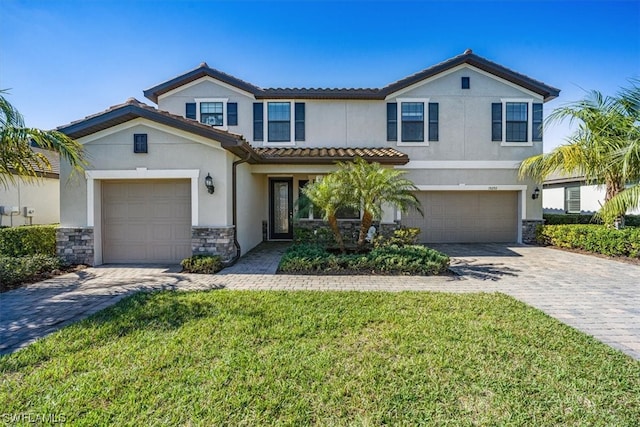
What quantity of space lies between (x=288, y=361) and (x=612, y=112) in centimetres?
1266

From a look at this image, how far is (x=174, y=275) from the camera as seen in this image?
7.91 m

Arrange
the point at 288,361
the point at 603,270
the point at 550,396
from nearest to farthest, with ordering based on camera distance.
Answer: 1. the point at 550,396
2. the point at 288,361
3. the point at 603,270

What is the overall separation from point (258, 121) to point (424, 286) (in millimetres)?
9768

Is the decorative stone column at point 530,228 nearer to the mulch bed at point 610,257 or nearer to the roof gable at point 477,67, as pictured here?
the mulch bed at point 610,257

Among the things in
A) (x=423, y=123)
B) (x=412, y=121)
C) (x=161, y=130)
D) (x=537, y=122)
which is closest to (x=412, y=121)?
(x=412, y=121)

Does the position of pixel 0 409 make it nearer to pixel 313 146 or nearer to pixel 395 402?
pixel 395 402

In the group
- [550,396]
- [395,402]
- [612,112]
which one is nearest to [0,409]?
[395,402]

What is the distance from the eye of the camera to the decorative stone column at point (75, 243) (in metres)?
8.93

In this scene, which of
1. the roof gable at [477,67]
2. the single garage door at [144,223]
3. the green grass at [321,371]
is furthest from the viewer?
the roof gable at [477,67]

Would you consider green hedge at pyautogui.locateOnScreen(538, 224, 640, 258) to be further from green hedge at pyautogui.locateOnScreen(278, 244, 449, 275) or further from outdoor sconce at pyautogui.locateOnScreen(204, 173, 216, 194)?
outdoor sconce at pyautogui.locateOnScreen(204, 173, 216, 194)

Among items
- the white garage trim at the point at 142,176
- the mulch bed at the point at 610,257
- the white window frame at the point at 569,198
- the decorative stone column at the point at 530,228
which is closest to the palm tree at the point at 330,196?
the white garage trim at the point at 142,176

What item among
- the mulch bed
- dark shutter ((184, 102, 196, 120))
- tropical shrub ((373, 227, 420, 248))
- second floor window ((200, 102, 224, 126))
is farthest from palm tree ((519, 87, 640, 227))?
dark shutter ((184, 102, 196, 120))

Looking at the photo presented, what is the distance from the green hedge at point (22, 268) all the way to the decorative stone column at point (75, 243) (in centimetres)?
47

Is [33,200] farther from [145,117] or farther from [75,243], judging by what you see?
[145,117]
